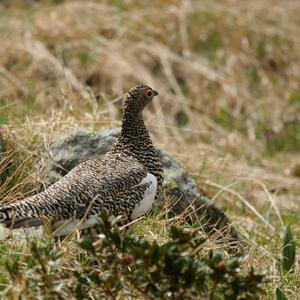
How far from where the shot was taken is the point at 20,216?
13.8ft

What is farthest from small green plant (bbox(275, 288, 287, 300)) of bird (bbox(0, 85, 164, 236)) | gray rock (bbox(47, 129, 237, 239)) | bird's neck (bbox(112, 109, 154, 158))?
gray rock (bbox(47, 129, 237, 239))

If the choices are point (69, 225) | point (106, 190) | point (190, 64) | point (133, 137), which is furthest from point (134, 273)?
point (190, 64)

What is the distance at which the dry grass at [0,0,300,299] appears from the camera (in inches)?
Result: 374

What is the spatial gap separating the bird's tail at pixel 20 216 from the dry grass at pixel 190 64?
3960mm

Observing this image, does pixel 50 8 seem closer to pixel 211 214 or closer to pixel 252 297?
pixel 211 214

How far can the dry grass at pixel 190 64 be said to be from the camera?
9492 millimetres

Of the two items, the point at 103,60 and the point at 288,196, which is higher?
the point at 103,60

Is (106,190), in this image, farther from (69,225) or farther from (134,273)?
(134,273)

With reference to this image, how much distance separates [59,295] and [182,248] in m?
0.58

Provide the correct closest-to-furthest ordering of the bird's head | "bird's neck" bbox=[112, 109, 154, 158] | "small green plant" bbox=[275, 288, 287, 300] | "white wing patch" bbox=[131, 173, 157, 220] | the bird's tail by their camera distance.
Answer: the bird's tail → "small green plant" bbox=[275, 288, 287, 300] → "white wing patch" bbox=[131, 173, 157, 220] → "bird's neck" bbox=[112, 109, 154, 158] → the bird's head

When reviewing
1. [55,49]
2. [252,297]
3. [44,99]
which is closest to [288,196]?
[44,99]

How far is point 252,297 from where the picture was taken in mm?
3832

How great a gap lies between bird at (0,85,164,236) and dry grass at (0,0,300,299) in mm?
3038

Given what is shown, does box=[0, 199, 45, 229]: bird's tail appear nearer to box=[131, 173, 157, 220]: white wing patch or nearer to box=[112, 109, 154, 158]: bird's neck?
box=[131, 173, 157, 220]: white wing patch
